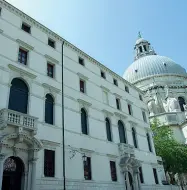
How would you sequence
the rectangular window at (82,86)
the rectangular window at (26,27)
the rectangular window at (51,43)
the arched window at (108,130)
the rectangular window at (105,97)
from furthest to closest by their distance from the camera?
the rectangular window at (105,97) < the arched window at (108,130) < the rectangular window at (82,86) < the rectangular window at (51,43) < the rectangular window at (26,27)

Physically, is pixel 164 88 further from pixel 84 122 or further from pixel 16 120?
pixel 16 120

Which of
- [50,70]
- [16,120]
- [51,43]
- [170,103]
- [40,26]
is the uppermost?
[170,103]

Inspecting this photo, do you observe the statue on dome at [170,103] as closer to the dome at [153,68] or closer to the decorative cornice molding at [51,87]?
the dome at [153,68]

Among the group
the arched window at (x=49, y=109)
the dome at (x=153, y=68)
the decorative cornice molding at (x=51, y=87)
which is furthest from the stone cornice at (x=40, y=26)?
the dome at (x=153, y=68)

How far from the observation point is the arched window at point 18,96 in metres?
14.9

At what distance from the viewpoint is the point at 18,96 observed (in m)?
15.4

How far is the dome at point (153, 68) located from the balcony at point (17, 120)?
185ft

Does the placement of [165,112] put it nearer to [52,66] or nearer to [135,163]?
[135,163]

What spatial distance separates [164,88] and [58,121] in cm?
4946

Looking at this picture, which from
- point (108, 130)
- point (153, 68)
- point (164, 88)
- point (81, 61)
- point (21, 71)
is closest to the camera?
point (21, 71)

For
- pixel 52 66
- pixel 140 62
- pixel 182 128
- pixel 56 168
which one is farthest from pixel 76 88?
pixel 140 62


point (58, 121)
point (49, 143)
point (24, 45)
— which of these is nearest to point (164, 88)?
point (58, 121)

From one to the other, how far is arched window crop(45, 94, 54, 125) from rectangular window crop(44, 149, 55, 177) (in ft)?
7.52

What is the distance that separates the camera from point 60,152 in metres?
16.0
